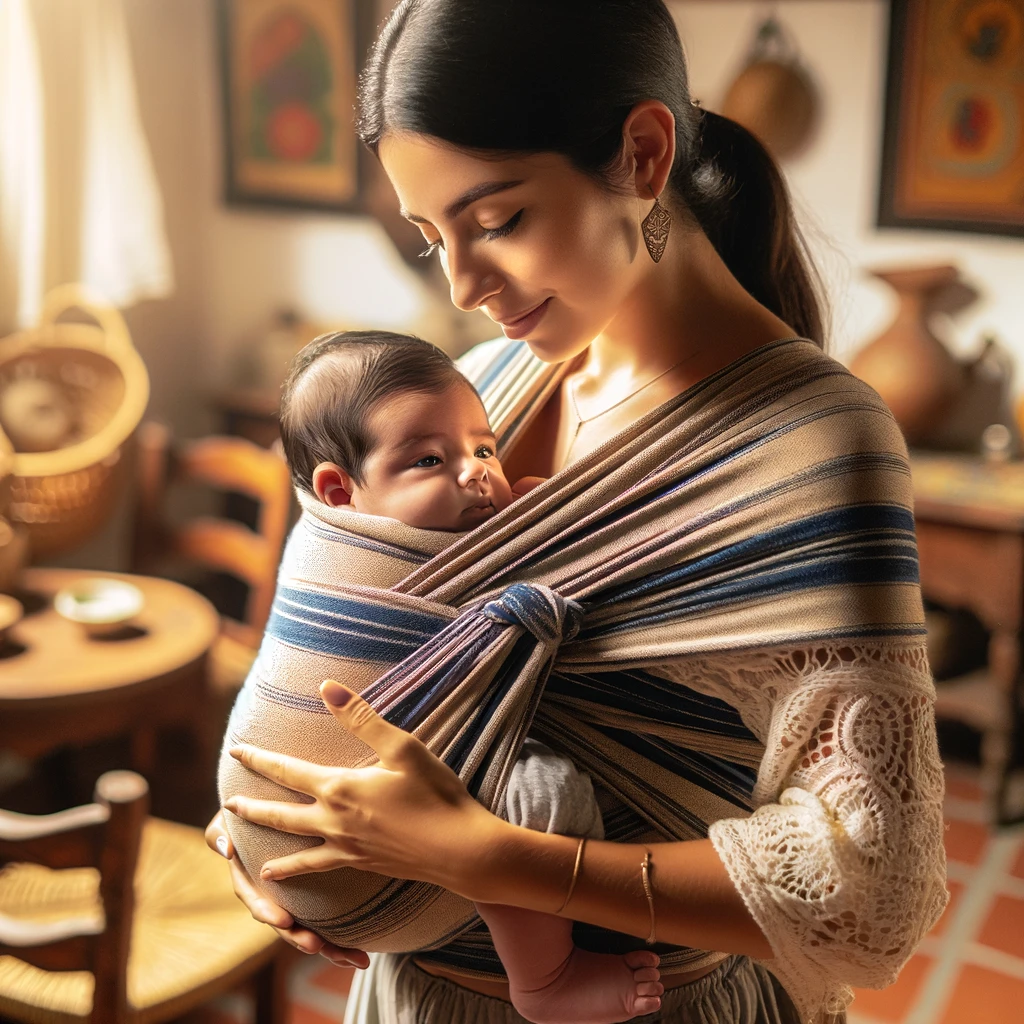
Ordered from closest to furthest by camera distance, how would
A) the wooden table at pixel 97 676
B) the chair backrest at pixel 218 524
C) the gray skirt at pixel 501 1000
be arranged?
the gray skirt at pixel 501 1000 → the wooden table at pixel 97 676 → the chair backrest at pixel 218 524

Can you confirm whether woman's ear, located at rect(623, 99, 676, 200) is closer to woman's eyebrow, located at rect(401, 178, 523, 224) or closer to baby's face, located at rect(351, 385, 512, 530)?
woman's eyebrow, located at rect(401, 178, 523, 224)

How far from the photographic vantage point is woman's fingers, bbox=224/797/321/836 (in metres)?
0.95

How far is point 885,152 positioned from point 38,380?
2494 millimetres

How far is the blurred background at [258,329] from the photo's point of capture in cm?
246

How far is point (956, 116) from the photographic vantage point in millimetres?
3189

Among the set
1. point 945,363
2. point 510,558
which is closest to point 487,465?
point 510,558

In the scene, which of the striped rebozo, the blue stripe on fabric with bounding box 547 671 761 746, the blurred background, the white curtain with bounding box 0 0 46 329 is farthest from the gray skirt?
the white curtain with bounding box 0 0 46 329

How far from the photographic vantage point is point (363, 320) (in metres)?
4.14

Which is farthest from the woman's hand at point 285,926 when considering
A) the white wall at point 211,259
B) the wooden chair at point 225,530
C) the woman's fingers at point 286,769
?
the white wall at point 211,259

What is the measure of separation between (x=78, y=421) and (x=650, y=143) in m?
2.78

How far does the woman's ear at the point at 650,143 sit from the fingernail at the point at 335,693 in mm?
481

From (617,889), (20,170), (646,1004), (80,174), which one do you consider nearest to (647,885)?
(617,889)

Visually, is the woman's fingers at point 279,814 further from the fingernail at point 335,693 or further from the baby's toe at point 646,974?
the baby's toe at point 646,974

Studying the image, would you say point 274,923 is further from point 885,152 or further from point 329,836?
point 885,152
